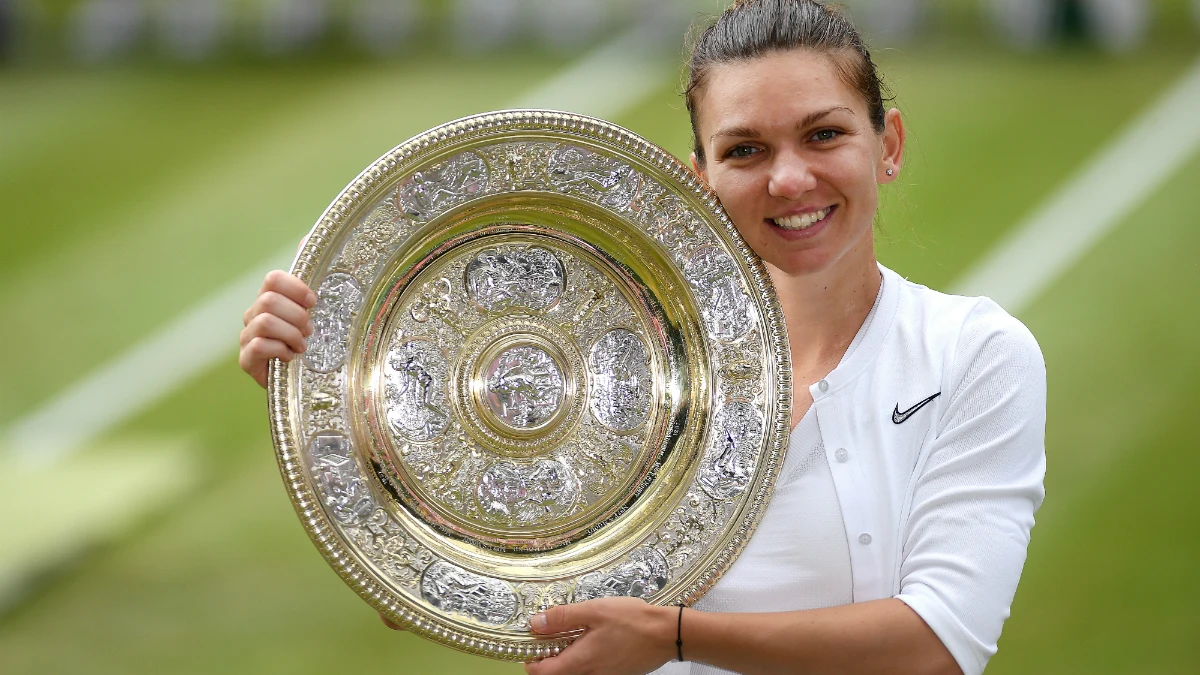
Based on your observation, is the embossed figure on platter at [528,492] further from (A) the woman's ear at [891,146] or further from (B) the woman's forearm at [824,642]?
→ (A) the woman's ear at [891,146]

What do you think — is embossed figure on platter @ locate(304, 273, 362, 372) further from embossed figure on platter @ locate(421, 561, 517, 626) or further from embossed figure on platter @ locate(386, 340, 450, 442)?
embossed figure on platter @ locate(421, 561, 517, 626)

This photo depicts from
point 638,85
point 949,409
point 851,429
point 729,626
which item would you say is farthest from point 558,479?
point 638,85

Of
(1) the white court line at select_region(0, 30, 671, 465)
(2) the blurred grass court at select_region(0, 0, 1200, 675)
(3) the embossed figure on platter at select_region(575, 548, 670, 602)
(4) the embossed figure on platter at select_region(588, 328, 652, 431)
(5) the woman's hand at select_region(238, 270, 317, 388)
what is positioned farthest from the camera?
(1) the white court line at select_region(0, 30, 671, 465)

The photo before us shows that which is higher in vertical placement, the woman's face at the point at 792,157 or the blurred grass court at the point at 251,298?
the blurred grass court at the point at 251,298

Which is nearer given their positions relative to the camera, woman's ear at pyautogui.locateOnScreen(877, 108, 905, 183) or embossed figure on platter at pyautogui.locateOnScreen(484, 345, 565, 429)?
embossed figure on platter at pyautogui.locateOnScreen(484, 345, 565, 429)

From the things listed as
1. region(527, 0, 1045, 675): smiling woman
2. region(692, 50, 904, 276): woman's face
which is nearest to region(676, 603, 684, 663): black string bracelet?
region(527, 0, 1045, 675): smiling woman

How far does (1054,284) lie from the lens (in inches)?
132

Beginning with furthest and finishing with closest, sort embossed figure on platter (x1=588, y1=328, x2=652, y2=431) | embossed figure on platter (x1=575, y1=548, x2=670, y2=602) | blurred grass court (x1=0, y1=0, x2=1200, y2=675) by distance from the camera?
blurred grass court (x1=0, y1=0, x2=1200, y2=675) < embossed figure on platter (x1=588, y1=328, x2=652, y2=431) < embossed figure on platter (x1=575, y1=548, x2=670, y2=602)

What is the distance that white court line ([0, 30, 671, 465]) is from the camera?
3338 millimetres

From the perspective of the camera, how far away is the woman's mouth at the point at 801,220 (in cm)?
139

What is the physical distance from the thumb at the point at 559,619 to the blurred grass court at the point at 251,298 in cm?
205

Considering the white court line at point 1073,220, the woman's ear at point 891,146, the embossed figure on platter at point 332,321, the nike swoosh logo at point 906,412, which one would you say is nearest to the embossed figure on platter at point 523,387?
the embossed figure on platter at point 332,321

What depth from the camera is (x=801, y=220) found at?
1393mm

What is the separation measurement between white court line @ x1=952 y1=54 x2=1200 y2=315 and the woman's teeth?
211 cm
